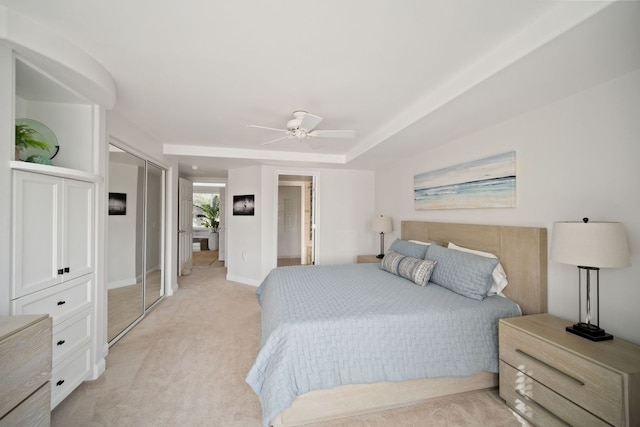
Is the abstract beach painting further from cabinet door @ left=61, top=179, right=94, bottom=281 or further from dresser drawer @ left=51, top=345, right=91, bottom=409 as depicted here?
dresser drawer @ left=51, top=345, right=91, bottom=409

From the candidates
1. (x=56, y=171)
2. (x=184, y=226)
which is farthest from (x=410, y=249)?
(x=184, y=226)

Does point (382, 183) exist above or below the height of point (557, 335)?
above

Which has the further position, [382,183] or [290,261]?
[290,261]

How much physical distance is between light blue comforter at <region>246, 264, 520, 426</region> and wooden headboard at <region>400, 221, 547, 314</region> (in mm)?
185

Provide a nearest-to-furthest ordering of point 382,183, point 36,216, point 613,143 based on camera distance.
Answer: point 36,216 < point 613,143 < point 382,183

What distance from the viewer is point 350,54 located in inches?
71.3

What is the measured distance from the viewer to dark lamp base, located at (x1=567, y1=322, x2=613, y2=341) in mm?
1629

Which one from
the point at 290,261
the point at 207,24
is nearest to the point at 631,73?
the point at 207,24

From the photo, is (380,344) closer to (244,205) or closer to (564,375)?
(564,375)

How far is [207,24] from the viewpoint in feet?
5.04

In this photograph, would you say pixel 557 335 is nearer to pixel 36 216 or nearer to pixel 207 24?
pixel 207 24

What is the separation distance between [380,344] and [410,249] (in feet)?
5.84

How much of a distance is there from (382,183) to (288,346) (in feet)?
12.9

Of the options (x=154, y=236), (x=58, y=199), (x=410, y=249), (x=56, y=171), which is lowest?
(x=410, y=249)
